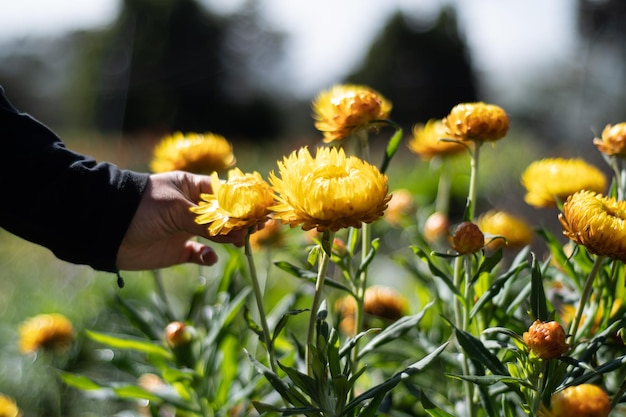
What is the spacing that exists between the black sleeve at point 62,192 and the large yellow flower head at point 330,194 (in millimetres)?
443

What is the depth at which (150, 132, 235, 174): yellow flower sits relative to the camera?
1840mm

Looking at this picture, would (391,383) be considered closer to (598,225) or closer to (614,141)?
(598,225)

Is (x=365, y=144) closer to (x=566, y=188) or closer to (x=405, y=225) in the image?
(x=566, y=188)

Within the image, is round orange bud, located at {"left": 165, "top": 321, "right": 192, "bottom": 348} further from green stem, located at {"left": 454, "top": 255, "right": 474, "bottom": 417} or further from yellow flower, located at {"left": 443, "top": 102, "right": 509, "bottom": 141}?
yellow flower, located at {"left": 443, "top": 102, "right": 509, "bottom": 141}

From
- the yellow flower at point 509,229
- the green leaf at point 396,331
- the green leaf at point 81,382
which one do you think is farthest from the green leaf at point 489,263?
the green leaf at point 81,382

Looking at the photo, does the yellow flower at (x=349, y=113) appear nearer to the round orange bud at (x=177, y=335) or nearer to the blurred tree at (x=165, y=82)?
the round orange bud at (x=177, y=335)

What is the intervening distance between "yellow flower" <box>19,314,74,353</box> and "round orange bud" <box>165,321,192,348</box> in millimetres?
697

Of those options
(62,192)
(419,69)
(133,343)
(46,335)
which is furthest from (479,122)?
(419,69)

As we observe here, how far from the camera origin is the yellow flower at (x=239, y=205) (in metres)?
1.10

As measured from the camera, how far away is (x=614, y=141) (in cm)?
135

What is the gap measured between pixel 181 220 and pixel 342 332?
3.07ft

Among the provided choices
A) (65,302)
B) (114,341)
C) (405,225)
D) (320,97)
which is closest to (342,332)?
(405,225)

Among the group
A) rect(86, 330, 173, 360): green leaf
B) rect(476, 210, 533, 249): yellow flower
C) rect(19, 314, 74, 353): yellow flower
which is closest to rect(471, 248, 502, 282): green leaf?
rect(476, 210, 533, 249): yellow flower

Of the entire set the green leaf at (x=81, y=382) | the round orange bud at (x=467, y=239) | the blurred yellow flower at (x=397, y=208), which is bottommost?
the green leaf at (x=81, y=382)
